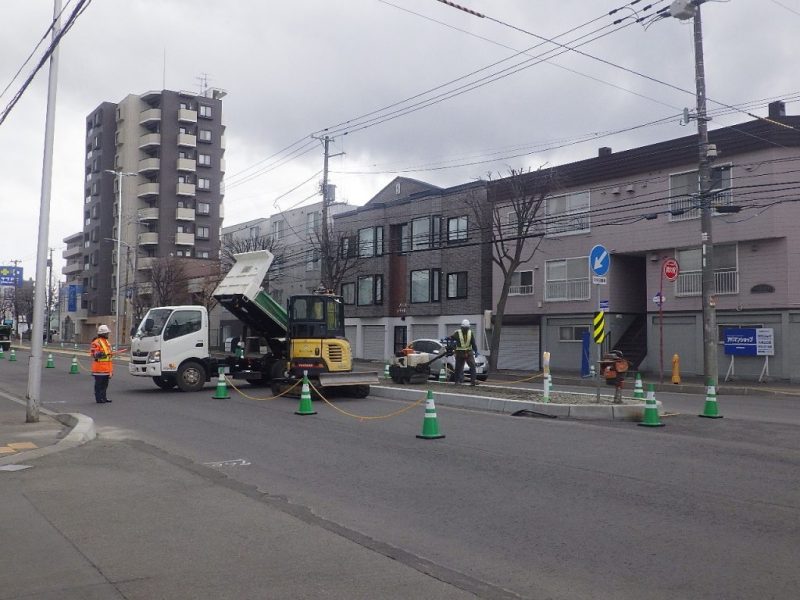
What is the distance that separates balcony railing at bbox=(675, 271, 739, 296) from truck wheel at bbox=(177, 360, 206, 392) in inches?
742

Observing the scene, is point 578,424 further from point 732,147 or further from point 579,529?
point 732,147

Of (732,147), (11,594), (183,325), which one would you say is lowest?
(11,594)

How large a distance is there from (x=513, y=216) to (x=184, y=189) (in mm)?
49125

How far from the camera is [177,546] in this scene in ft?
20.5

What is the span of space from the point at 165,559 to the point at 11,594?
3.69 ft

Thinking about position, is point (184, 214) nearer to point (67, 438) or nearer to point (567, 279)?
point (567, 279)

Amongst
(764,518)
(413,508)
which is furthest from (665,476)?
(413,508)

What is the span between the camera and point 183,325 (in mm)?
21328

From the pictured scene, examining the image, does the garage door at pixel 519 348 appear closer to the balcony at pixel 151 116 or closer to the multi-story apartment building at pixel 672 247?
the multi-story apartment building at pixel 672 247

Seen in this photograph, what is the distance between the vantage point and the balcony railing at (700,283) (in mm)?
29422

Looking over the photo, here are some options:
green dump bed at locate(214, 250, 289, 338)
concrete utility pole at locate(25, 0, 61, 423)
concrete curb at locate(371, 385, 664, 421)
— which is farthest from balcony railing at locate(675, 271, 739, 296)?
concrete utility pole at locate(25, 0, 61, 423)

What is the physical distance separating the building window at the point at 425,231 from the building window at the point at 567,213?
784cm

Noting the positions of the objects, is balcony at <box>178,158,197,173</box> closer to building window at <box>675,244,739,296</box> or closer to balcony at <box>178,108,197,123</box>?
balcony at <box>178,108,197,123</box>

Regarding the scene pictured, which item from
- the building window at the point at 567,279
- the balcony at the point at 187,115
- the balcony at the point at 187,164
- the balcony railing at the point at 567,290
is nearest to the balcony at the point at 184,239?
the balcony at the point at 187,164
